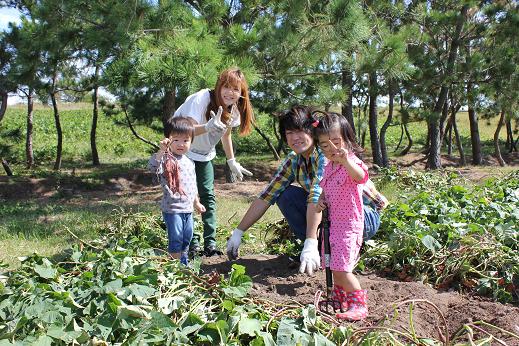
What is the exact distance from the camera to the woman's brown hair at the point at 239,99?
3.47 m

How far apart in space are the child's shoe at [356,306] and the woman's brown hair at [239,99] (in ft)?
5.21

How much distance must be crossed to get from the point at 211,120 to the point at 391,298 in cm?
151

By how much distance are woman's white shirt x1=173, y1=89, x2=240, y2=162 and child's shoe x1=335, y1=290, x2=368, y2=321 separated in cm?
150

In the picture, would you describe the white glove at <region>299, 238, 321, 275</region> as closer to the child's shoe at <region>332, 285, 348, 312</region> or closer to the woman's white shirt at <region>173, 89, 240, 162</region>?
the child's shoe at <region>332, 285, 348, 312</region>

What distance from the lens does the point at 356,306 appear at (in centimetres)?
241

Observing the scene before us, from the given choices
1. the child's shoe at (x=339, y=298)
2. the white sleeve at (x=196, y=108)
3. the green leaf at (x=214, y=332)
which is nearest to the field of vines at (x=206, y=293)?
the green leaf at (x=214, y=332)

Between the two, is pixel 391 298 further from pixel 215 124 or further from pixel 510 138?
pixel 510 138

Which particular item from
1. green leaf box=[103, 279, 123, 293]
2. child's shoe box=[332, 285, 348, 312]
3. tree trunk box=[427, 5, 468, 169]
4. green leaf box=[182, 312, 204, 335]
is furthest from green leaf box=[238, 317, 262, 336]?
tree trunk box=[427, 5, 468, 169]

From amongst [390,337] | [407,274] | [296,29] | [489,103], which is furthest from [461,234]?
[489,103]

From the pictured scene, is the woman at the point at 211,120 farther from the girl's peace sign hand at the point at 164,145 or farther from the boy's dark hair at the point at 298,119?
the boy's dark hair at the point at 298,119

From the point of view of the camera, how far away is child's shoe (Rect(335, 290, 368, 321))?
232cm

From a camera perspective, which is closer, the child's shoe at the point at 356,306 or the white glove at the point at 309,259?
the child's shoe at the point at 356,306

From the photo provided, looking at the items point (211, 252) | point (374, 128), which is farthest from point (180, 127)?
point (374, 128)

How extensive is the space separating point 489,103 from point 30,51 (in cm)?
913
